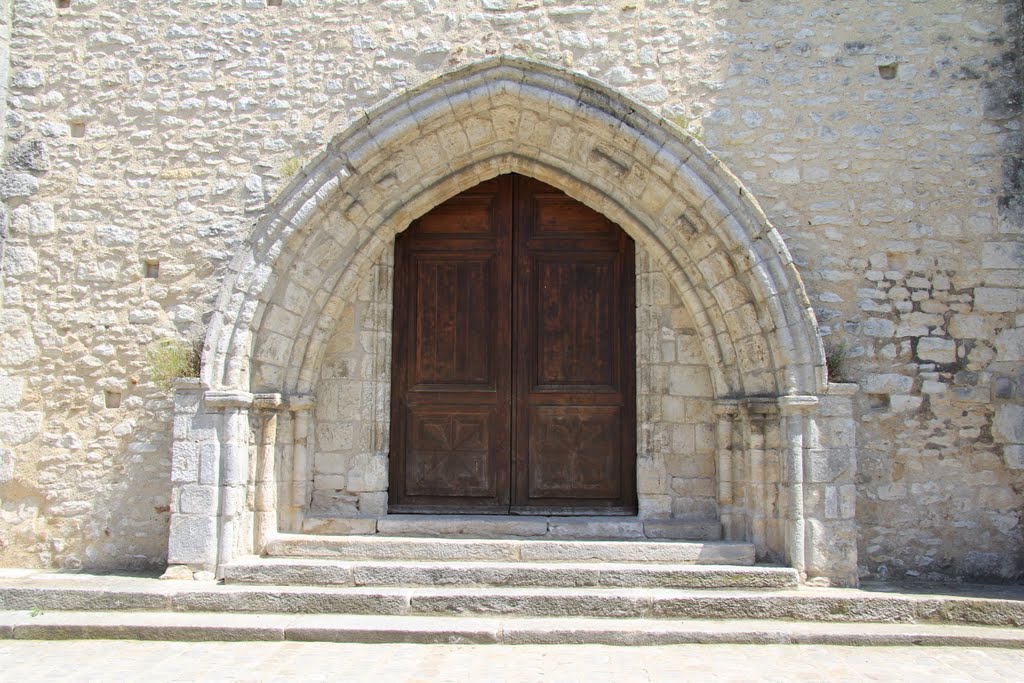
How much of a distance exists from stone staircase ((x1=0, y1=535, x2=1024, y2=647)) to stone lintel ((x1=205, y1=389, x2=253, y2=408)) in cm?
94

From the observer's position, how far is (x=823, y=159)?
5.35 metres

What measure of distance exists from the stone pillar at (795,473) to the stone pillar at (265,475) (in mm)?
3163

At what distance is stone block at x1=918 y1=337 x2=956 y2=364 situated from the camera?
521 centimetres

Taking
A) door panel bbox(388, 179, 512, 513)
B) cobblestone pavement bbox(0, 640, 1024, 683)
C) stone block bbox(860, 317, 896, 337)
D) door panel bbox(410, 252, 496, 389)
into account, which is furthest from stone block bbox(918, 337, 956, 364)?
door panel bbox(410, 252, 496, 389)

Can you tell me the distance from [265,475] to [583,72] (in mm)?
3300

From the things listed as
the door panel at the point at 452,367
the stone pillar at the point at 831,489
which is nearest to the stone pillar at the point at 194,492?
the door panel at the point at 452,367

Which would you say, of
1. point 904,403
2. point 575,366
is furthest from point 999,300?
point 575,366

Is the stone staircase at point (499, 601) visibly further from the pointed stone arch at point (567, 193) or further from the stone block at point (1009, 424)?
the stone block at point (1009, 424)

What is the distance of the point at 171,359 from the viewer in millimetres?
5312

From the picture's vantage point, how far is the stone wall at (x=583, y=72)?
518cm

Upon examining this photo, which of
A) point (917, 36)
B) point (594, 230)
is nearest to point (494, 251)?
point (594, 230)

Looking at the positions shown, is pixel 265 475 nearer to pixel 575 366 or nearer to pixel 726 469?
pixel 575 366

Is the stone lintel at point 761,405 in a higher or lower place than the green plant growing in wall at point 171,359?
lower

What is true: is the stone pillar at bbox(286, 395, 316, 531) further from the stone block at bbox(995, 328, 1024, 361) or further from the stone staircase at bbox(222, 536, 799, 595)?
the stone block at bbox(995, 328, 1024, 361)
